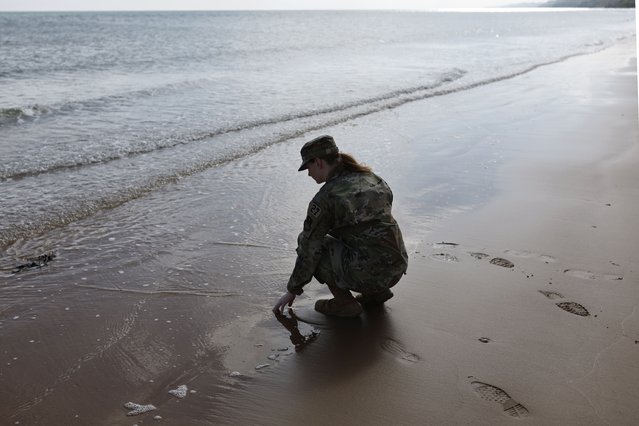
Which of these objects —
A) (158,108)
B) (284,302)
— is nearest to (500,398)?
(284,302)

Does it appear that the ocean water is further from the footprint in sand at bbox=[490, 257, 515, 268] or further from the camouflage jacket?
the footprint in sand at bbox=[490, 257, 515, 268]

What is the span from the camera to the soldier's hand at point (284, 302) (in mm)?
3796

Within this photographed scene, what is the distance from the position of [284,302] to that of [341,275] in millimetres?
418

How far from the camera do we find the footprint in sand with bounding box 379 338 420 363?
3.41 metres

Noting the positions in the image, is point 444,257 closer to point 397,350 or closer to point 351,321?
point 351,321

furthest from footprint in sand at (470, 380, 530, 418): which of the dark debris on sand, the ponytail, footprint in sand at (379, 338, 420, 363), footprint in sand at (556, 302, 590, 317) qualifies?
the dark debris on sand

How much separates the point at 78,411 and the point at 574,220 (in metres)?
4.57

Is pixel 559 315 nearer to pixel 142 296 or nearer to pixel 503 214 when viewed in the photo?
pixel 503 214

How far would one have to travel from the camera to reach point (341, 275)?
3799mm

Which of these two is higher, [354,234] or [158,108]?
[158,108]

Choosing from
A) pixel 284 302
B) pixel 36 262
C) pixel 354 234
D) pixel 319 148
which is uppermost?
pixel 319 148

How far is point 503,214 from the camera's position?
5809mm

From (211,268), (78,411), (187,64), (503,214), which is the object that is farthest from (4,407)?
(187,64)

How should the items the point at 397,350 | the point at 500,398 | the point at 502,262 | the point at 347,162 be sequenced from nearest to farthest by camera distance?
1. the point at 500,398
2. the point at 397,350
3. the point at 347,162
4. the point at 502,262
